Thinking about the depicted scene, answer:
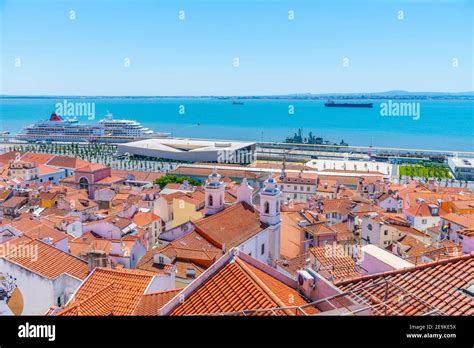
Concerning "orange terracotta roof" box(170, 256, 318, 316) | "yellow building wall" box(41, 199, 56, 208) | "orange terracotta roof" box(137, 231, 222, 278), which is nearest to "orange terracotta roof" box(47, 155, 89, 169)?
"yellow building wall" box(41, 199, 56, 208)

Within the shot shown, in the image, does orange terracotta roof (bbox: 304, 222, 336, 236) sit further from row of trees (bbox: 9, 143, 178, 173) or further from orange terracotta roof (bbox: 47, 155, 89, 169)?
row of trees (bbox: 9, 143, 178, 173)

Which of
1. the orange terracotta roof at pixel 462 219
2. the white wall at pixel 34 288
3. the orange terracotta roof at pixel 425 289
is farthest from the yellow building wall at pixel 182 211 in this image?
the orange terracotta roof at pixel 425 289

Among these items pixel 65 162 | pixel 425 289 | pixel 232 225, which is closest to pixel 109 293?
pixel 425 289

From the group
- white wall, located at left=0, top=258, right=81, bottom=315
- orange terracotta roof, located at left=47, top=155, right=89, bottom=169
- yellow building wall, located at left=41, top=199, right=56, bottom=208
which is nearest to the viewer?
white wall, located at left=0, top=258, right=81, bottom=315

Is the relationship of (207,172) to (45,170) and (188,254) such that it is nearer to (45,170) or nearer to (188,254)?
(45,170)
